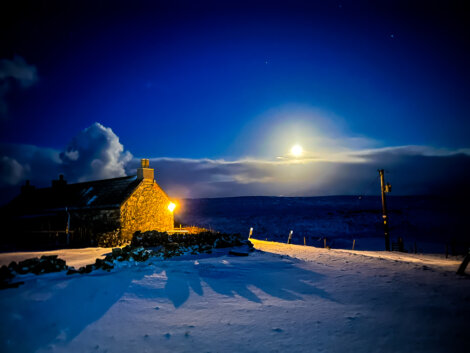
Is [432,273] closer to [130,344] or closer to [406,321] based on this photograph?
[406,321]

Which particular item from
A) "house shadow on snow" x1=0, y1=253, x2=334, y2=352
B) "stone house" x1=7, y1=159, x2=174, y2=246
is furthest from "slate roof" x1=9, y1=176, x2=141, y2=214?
"house shadow on snow" x1=0, y1=253, x2=334, y2=352

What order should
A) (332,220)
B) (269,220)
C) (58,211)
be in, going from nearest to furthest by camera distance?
(58,211)
(332,220)
(269,220)

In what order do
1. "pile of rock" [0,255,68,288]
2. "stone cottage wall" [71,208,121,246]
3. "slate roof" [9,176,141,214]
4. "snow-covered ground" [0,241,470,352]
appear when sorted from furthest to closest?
"slate roof" [9,176,141,214], "stone cottage wall" [71,208,121,246], "pile of rock" [0,255,68,288], "snow-covered ground" [0,241,470,352]

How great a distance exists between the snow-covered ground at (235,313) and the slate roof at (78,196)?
15867mm

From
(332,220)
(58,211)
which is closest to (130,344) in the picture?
(58,211)

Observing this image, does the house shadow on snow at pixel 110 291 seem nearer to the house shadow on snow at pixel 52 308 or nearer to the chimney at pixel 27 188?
the house shadow on snow at pixel 52 308

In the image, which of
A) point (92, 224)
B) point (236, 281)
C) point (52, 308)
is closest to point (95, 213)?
point (92, 224)

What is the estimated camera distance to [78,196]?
84.8 feet

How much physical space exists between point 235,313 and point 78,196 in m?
25.8

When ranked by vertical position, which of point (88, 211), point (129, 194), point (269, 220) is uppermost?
point (129, 194)

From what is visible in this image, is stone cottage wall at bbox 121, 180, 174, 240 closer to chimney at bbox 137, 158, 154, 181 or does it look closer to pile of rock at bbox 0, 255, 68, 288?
chimney at bbox 137, 158, 154, 181

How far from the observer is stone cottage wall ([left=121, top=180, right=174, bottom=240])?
21547 millimetres

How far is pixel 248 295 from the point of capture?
22.5 ft

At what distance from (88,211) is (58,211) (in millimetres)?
4108
